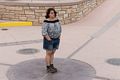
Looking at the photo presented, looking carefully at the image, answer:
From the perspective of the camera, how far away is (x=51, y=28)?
6621mm

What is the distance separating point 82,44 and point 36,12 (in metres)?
3.09

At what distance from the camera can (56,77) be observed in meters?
6.56

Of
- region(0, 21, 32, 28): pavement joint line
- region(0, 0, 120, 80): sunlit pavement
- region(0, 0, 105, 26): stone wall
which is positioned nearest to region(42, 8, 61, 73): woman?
region(0, 0, 120, 80): sunlit pavement

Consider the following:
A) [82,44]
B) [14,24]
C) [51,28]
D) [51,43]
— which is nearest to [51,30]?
[51,28]

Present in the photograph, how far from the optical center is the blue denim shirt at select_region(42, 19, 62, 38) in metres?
6.62

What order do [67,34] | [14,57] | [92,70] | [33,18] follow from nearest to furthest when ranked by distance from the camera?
[92,70] → [14,57] → [67,34] → [33,18]

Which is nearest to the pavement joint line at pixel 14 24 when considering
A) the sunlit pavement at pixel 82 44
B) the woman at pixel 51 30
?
the sunlit pavement at pixel 82 44

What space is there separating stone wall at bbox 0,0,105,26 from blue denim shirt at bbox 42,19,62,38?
15.9 feet

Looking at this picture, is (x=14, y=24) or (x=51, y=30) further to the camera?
(x=14, y=24)

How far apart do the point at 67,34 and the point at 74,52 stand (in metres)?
2.09

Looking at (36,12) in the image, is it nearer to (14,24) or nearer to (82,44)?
(14,24)

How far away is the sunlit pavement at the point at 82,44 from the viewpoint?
7.33m

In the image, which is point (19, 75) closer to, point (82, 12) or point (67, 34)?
point (67, 34)

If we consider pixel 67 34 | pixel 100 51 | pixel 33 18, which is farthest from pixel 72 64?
pixel 33 18
